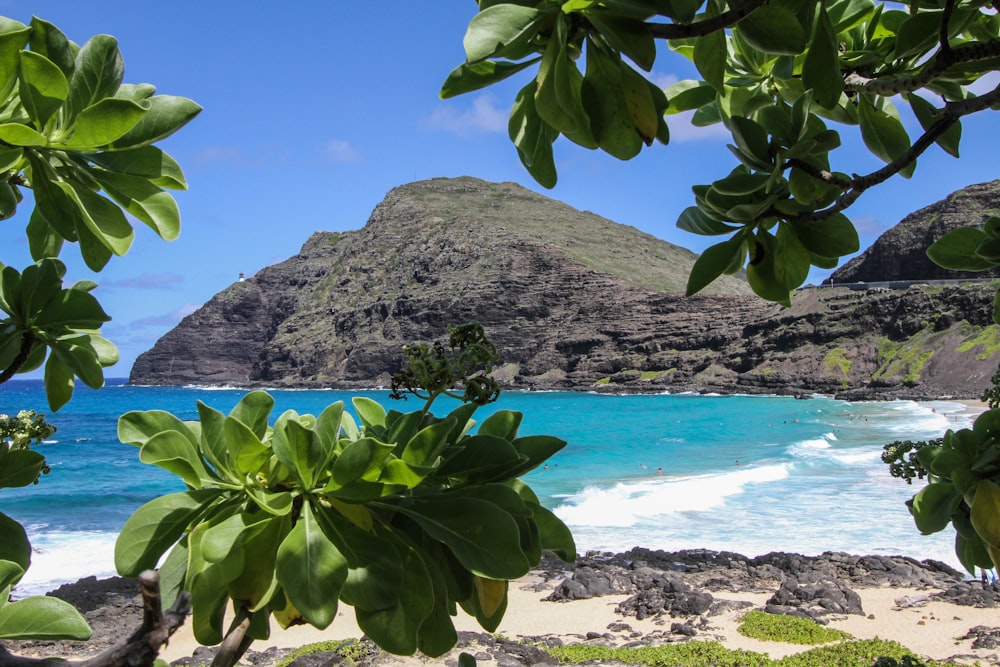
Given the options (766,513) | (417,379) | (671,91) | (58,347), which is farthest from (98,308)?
(766,513)

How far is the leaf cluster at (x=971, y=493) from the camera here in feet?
4.66

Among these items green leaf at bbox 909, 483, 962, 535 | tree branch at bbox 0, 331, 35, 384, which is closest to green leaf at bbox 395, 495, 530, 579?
tree branch at bbox 0, 331, 35, 384

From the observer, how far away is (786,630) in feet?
31.3

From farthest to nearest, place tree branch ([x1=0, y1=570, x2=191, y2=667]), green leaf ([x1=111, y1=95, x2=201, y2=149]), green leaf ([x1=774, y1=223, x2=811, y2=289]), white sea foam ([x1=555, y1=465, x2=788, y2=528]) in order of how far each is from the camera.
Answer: white sea foam ([x1=555, y1=465, x2=788, y2=528])
green leaf ([x1=774, y1=223, x2=811, y2=289])
green leaf ([x1=111, y1=95, x2=201, y2=149])
tree branch ([x1=0, y1=570, x2=191, y2=667])

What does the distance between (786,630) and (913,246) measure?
7321cm

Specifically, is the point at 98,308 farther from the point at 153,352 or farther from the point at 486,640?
the point at 153,352

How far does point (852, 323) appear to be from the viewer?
208 feet

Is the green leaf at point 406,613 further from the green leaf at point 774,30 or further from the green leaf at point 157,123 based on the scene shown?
the green leaf at point 774,30

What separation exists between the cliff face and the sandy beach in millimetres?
47878

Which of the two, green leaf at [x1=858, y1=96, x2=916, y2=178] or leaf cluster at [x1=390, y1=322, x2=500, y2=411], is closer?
leaf cluster at [x1=390, y1=322, x2=500, y2=411]

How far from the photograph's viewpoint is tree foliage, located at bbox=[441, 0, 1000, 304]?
84 centimetres

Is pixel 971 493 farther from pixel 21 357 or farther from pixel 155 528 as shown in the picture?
pixel 21 357

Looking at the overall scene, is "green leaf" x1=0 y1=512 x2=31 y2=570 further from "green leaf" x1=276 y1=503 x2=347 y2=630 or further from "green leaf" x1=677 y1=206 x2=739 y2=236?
"green leaf" x1=677 y1=206 x2=739 y2=236

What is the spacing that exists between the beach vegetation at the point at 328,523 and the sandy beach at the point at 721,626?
7988 millimetres
